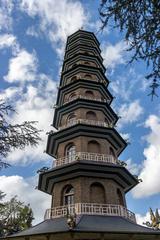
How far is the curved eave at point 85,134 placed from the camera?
1997 centimetres

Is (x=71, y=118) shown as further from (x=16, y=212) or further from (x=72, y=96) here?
(x=16, y=212)

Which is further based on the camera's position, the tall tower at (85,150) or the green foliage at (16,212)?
the green foliage at (16,212)

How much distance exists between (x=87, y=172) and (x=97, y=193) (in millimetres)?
1501

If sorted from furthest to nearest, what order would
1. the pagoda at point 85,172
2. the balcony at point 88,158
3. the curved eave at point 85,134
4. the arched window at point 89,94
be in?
the arched window at point 89,94 → the curved eave at point 85,134 → the balcony at point 88,158 → the pagoda at point 85,172

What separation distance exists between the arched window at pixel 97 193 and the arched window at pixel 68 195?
52.4 inches

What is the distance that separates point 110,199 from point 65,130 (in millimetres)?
6373

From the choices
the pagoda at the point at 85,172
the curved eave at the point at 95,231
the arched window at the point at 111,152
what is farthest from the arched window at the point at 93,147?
the curved eave at the point at 95,231

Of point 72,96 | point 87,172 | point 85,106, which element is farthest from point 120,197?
point 72,96

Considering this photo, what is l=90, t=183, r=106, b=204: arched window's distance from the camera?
16.9 m

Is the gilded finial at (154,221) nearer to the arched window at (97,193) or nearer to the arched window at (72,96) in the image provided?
the arched window at (97,193)

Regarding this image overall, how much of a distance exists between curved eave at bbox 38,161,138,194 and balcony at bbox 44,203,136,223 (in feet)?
6.58

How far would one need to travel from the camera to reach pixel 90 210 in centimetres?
1586

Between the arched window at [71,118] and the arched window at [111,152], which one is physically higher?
the arched window at [71,118]

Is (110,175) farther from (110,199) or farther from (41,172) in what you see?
(41,172)
